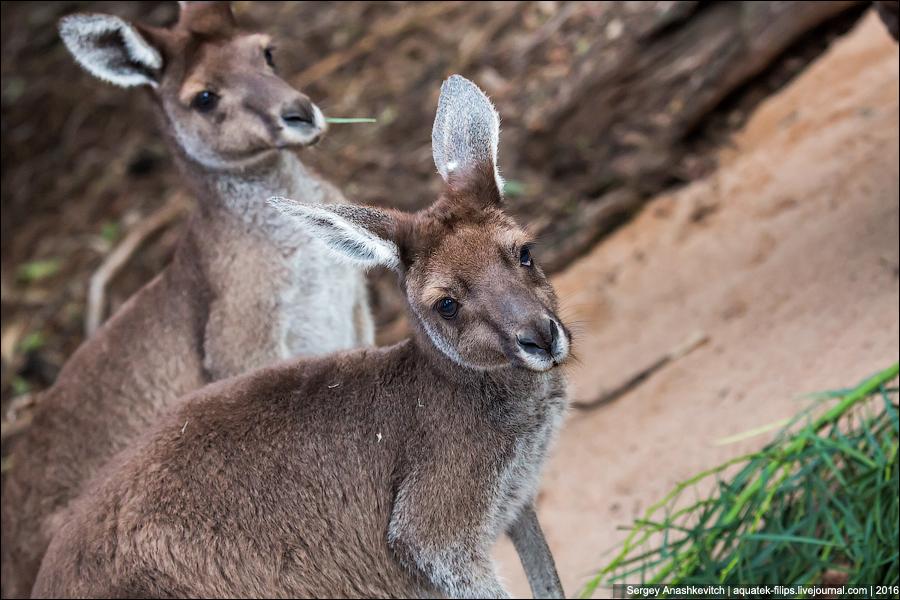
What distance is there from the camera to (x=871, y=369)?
4.28 meters

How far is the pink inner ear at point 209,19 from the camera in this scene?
488cm

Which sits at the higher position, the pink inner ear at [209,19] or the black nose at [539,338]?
the black nose at [539,338]

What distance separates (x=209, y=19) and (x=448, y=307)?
2.56 m

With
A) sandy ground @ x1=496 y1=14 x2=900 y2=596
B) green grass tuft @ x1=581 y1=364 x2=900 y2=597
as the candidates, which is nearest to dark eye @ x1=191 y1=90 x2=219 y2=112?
sandy ground @ x1=496 y1=14 x2=900 y2=596

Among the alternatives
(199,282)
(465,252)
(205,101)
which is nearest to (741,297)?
(465,252)

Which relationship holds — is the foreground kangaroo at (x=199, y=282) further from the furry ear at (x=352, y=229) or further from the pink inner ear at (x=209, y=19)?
the furry ear at (x=352, y=229)

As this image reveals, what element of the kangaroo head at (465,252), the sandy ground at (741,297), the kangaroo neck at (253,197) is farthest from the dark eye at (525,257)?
the kangaroo neck at (253,197)

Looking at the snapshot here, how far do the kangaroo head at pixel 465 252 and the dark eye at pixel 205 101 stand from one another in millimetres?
1590

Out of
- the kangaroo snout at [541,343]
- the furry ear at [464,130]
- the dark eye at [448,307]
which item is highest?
the furry ear at [464,130]

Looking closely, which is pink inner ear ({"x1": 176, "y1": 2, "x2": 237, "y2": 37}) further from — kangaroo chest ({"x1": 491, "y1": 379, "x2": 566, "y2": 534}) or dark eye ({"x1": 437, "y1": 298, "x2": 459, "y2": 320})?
kangaroo chest ({"x1": 491, "y1": 379, "x2": 566, "y2": 534})

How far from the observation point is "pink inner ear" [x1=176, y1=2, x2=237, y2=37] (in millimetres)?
4883

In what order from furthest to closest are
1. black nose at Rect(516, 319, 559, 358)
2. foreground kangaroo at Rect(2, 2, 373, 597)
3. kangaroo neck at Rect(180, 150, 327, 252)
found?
kangaroo neck at Rect(180, 150, 327, 252)
foreground kangaroo at Rect(2, 2, 373, 597)
black nose at Rect(516, 319, 559, 358)

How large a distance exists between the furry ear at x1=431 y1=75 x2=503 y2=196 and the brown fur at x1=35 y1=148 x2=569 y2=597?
0.33ft

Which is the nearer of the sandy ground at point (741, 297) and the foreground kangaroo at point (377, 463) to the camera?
the foreground kangaroo at point (377, 463)
